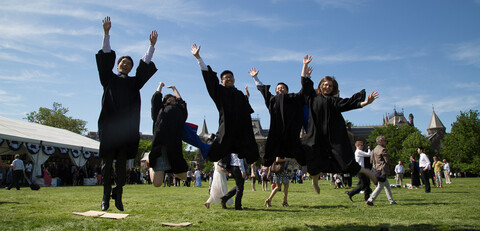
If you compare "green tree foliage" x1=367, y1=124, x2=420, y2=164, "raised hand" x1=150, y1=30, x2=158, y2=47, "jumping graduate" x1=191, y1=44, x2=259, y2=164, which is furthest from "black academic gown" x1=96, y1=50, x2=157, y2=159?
"green tree foliage" x1=367, y1=124, x2=420, y2=164

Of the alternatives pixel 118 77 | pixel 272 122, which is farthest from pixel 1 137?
pixel 272 122

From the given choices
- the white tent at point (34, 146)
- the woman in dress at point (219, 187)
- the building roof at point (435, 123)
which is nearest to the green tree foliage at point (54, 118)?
the white tent at point (34, 146)

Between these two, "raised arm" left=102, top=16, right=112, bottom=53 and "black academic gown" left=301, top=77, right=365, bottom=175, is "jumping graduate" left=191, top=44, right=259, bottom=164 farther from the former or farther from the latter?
"raised arm" left=102, top=16, right=112, bottom=53

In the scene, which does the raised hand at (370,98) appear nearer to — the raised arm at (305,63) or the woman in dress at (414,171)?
the raised arm at (305,63)

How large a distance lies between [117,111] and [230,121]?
6.61 ft

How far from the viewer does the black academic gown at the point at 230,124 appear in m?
6.04

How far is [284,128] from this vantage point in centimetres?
639

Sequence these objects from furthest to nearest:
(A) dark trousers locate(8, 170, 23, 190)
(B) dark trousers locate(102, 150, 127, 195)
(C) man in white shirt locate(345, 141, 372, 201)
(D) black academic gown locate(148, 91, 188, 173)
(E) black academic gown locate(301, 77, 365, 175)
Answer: (A) dark trousers locate(8, 170, 23, 190)
(C) man in white shirt locate(345, 141, 372, 201)
(D) black academic gown locate(148, 91, 188, 173)
(B) dark trousers locate(102, 150, 127, 195)
(E) black academic gown locate(301, 77, 365, 175)

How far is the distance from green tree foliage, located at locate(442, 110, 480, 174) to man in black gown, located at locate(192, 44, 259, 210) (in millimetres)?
79643

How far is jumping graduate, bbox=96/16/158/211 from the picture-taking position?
18.7 ft

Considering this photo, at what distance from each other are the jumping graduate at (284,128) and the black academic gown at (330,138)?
396mm

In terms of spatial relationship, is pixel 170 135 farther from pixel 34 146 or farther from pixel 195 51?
pixel 34 146

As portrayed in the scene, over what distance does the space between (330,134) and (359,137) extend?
479ft

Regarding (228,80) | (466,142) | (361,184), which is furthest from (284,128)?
(466,142)
